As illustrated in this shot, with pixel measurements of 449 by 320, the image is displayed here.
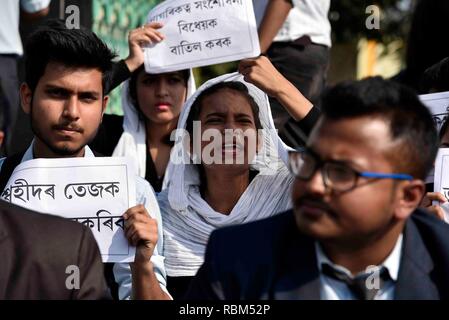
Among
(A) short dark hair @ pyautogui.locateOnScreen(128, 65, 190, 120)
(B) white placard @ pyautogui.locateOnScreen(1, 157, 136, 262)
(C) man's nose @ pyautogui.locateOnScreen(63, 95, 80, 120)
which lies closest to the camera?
(B) white placard @ pyautogui.locateOnScreen(1, 157, 136, 262)

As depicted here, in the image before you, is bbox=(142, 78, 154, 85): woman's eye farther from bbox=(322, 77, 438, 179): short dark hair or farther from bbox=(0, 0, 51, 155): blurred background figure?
bbox=(322, 77, 438, 179): short dark hair

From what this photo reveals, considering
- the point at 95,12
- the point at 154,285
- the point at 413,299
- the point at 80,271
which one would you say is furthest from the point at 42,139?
the point at 95,12

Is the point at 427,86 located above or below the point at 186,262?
above

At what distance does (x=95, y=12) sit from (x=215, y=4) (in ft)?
7.91

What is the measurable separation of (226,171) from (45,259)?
162cm

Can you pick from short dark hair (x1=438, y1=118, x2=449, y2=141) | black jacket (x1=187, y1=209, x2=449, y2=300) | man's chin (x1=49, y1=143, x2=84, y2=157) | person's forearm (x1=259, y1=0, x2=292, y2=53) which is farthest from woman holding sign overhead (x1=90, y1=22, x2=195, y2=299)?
black jacket (x1=187, y1=209, x2=449, y2=300)

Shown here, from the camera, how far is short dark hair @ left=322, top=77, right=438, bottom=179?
2.91 meters

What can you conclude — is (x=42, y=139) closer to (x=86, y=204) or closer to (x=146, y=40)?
(x=86, y=204)

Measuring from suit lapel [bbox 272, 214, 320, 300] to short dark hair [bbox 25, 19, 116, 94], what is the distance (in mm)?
1834

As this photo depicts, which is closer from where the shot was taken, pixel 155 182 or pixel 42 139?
pixel 42 139

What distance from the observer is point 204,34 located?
4.87 metres

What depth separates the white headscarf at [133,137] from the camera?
5.48 m

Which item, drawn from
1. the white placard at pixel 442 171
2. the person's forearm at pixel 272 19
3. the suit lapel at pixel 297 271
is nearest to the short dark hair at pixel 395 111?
the suit lapel at pixel 297 271

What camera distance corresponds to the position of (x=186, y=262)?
4.46m
